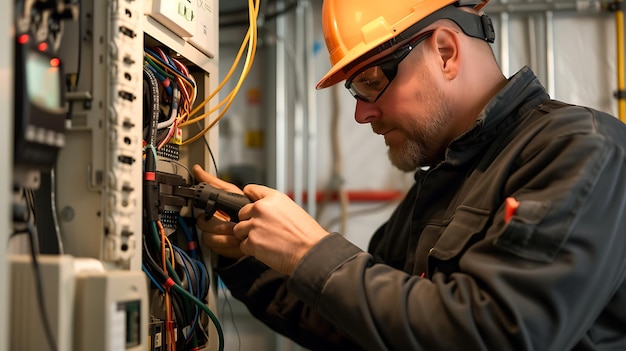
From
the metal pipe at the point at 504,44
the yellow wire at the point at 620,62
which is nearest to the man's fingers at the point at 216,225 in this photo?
the metal pipe at the point at 504,44

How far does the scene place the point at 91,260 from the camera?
0.91 meters

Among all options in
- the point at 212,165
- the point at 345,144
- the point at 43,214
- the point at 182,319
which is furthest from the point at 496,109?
the point at 345,144

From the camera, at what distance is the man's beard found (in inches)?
54.0

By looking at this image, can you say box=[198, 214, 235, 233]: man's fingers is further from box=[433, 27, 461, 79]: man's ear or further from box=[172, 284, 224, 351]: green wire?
box=[433, 27, 461, 79]: man's ear

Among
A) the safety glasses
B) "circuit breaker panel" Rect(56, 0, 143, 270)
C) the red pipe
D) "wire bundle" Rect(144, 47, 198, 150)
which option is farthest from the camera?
the red pipe

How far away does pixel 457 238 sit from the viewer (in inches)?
44.7

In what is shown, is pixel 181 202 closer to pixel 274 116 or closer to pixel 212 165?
pixel 212 165

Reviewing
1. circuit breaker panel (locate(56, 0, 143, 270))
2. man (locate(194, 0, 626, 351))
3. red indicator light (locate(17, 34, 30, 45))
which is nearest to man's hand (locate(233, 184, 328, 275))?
man (locate(194, 0, 626, 351))

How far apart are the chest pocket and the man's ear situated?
35 centimetres

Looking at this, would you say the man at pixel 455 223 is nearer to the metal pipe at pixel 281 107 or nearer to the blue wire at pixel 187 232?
the blue wire at pixel 187 232

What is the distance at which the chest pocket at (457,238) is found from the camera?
3.63 ft

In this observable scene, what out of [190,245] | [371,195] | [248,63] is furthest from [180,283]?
[371,195]

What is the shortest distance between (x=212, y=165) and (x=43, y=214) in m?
0.51

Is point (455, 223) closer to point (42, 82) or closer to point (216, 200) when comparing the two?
point (216, 200)
